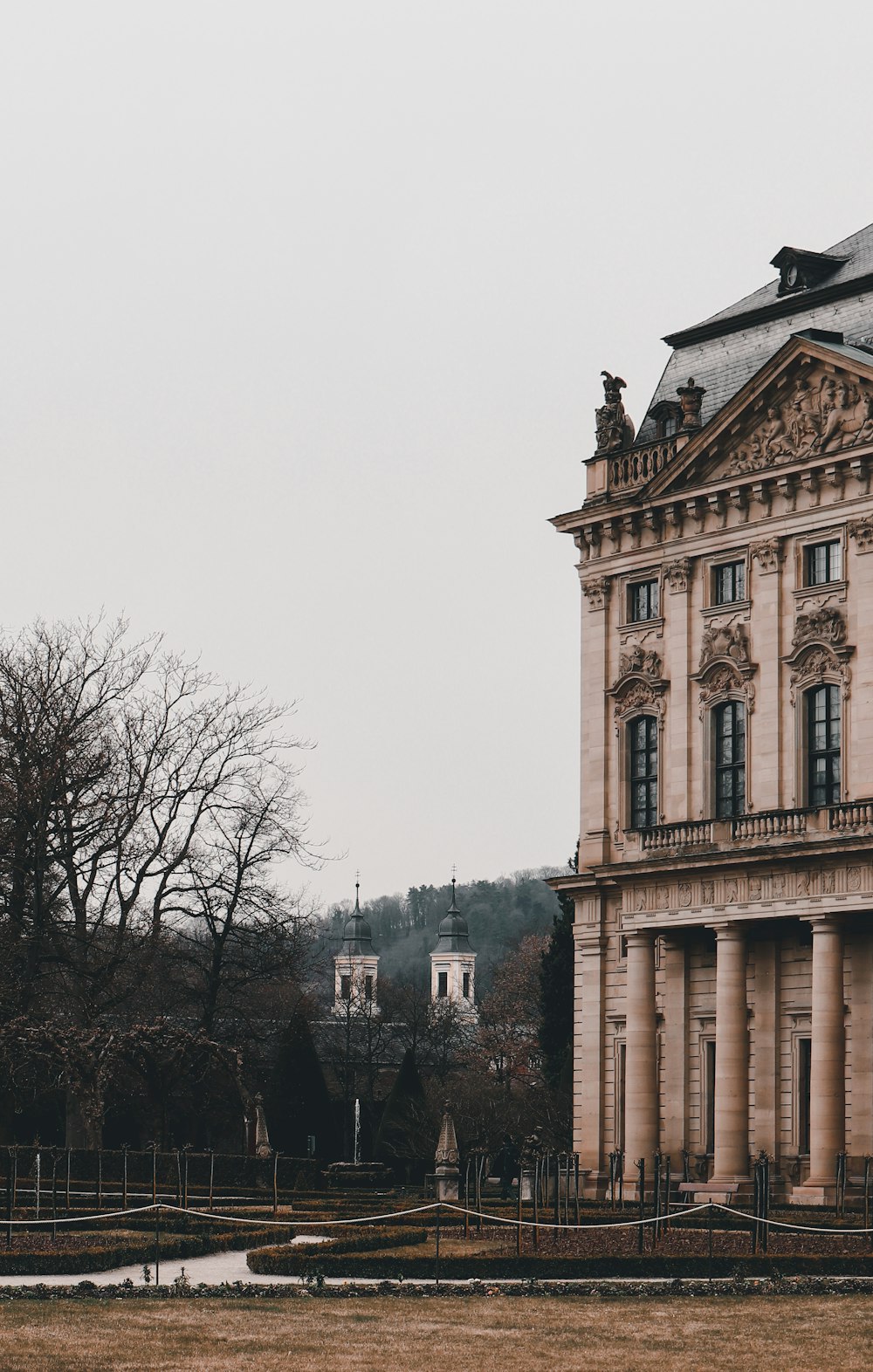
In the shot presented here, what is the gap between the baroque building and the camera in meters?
48.7

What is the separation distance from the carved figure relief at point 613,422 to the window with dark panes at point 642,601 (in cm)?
371

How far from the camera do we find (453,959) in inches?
7761

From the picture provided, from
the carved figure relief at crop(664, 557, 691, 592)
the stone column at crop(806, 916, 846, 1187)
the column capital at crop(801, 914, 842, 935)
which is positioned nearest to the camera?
the stone column at crop(806, 916, 846, 1187)

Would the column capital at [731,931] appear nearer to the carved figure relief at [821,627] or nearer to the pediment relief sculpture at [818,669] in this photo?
the pediment relief sculpture at [818,669]

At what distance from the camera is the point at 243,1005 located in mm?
78875

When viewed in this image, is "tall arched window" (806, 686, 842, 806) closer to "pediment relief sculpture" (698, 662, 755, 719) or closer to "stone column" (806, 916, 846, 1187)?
"pediment relief sculpture" (698, 662, 755, 719)

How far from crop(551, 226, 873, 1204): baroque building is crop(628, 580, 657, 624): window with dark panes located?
0.06m

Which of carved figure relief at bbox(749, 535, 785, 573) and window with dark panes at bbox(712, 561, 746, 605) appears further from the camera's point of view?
window with dark panes at bbox(712, 561, 746, 605)

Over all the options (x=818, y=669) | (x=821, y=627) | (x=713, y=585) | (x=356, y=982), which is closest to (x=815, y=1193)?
(x=818, y=669)

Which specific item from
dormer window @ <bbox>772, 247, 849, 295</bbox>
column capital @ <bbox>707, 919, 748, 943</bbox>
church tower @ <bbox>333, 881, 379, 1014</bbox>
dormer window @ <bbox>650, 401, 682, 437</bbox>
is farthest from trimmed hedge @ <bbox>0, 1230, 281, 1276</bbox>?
church tower @ <bbox>333, 881, 379, 1014</bbox>

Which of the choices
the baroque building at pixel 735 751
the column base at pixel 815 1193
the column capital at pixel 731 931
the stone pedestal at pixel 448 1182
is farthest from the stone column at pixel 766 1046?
the stone pedestal at pixel 448 1182

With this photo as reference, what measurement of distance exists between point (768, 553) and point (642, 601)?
481cm

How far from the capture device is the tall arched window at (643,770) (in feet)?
182

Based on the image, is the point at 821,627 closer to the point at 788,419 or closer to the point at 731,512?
the point at 731,512
